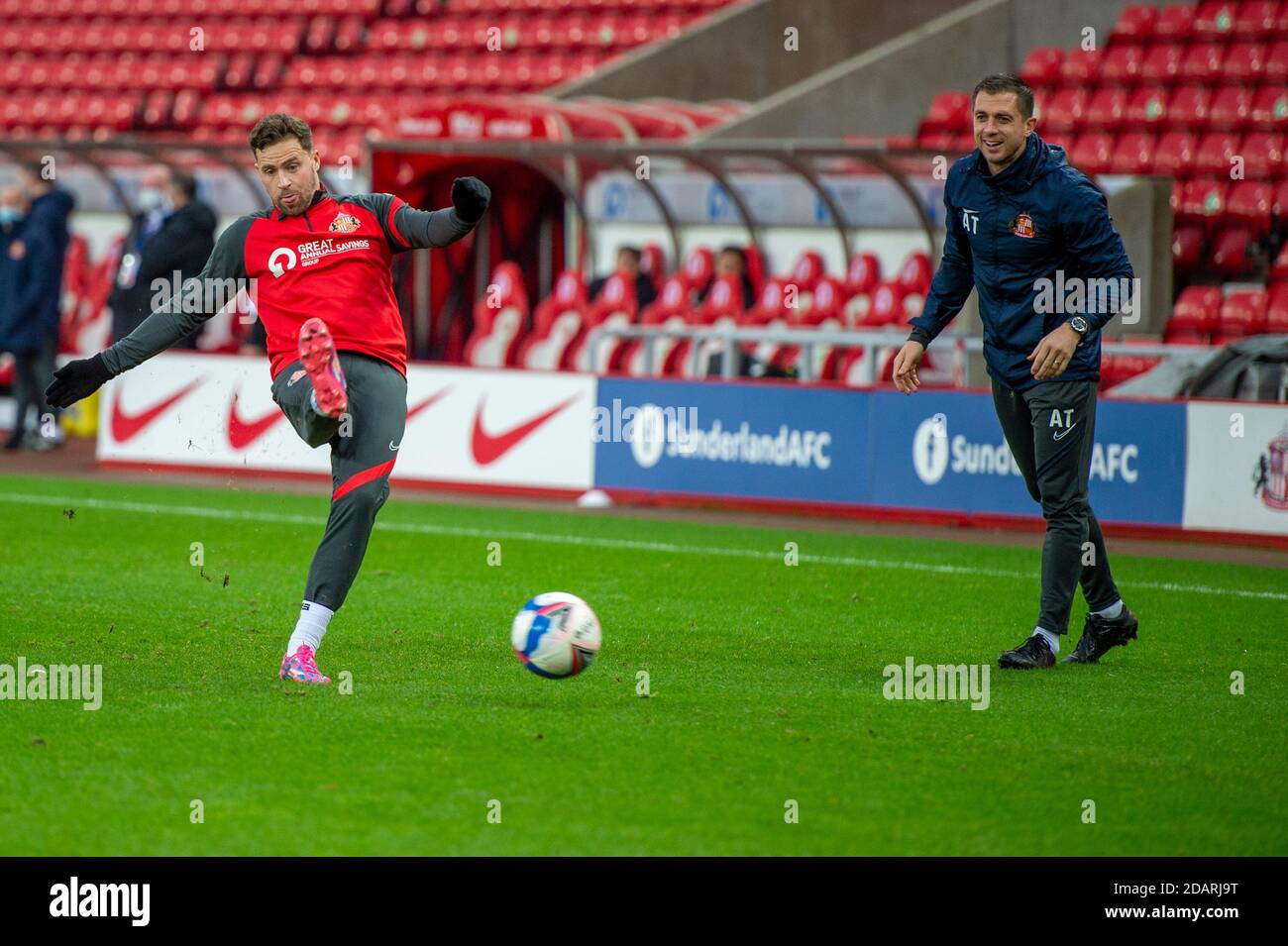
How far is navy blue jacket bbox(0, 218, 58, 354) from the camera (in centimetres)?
1670

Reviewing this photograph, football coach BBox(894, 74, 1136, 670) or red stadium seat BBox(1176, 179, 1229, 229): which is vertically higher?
red stadium seat BBox(1176, 179, 1229, 229)

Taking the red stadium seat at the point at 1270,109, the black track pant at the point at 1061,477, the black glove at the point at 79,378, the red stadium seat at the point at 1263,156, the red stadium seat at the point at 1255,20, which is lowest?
the black track pant at the point at 1061,477

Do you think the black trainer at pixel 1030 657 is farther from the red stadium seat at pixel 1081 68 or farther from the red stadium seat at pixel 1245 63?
the red stadium seat at pixel 1081 68

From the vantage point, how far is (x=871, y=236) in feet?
58.4

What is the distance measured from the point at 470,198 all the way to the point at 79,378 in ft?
5.08

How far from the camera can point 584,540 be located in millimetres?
11828

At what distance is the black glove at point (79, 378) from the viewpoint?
6.77 meters

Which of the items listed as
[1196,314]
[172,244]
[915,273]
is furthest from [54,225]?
[1196,314]

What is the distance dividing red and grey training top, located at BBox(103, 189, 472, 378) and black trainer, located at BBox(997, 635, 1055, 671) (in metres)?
2.67

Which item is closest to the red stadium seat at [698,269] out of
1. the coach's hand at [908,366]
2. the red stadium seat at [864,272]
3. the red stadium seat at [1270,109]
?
the red stadium seat at [864,272]

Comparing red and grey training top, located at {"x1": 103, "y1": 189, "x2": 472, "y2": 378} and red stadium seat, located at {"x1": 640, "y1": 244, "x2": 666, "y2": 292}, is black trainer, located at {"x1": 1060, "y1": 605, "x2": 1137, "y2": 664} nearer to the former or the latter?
red and grey training top, located at {"x1": 103, "y1": 189, "x2": 472, "y2": 378}

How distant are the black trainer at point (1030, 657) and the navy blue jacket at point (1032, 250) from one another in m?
1.00

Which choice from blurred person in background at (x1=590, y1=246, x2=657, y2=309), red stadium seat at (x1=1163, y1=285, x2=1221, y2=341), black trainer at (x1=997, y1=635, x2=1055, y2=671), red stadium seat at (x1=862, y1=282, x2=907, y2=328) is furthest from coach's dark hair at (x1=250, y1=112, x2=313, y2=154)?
blurred person in background at (x1=590, y1=246, x2=657, y2=309)
